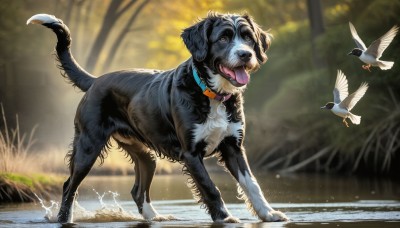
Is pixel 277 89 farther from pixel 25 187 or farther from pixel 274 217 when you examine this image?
pixel 274 217

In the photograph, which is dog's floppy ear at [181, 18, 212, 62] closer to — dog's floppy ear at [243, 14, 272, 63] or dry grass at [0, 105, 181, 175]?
dog's floppy ear at [243, 14, 272, 63]

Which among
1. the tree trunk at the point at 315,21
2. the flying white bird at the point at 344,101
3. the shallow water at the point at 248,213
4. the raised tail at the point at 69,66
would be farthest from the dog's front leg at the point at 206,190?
the tree trunk at the point at 315,21

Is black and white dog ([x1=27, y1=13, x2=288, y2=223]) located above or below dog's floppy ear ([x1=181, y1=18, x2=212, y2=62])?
below

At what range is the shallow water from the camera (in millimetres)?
9577

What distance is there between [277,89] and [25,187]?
44.0ft

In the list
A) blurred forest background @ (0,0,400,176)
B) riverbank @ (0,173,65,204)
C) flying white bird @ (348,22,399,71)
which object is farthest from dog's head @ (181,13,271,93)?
blurred forest background @ (0,0,400,176)

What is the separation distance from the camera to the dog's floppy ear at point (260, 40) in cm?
936

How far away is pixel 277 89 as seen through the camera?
25.8 meters

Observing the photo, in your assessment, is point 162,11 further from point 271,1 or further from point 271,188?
point 271,188

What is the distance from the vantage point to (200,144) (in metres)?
9.32

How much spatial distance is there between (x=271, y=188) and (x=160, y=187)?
6.33ft

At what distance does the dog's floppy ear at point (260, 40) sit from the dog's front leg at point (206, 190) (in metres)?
1.19

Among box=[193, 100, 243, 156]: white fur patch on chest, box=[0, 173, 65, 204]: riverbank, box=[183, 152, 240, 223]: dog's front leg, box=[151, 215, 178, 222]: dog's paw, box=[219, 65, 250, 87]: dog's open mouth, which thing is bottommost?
box=[0, 173, 65, 204]: riverbank

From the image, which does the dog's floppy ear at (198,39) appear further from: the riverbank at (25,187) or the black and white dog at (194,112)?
the riverbank at (25,187)
